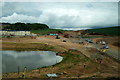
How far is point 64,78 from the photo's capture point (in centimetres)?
1803

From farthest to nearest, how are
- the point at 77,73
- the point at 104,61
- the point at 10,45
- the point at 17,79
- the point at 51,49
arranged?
the point at 10,45 < the point at 51,49 < the point at 104,61 < the point at 77,73 < the point at 17,79

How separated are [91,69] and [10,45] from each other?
→ 34.5 m

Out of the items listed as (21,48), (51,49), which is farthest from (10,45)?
(51,49)

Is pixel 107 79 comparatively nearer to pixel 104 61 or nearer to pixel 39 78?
pixel 39 78

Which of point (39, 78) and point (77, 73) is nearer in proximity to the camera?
point (39, 78)

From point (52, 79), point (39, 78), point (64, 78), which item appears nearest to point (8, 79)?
point (39, 78)

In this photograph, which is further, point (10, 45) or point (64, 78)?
point (10, 45)

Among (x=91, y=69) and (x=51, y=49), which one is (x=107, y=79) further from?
(x=51, y=49)

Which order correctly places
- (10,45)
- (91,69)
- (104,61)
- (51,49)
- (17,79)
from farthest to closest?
(10,45) < (51,49) < (104,61) < (91,69) < (17,79)

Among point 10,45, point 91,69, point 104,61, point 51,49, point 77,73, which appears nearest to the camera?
point 77,73

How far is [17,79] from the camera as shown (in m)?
17.2

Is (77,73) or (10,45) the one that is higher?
(10,45)

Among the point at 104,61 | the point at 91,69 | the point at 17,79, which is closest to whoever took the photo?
the point at 17,79

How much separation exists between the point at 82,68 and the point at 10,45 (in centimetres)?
3317
